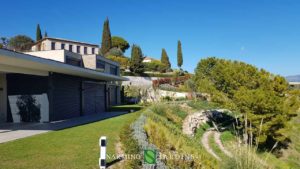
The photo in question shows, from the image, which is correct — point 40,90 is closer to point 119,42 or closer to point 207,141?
point 207,141

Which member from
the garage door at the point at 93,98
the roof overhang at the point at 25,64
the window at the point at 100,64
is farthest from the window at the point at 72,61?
the roof overhang at the point at 25,64

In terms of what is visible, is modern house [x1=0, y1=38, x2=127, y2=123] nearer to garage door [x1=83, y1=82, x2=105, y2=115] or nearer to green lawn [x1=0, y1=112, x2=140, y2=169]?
garage door [x1=83, y1=82, x2=105, y2=115]

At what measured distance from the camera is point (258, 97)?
46.9ft

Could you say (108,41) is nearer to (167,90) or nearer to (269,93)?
(167,90)

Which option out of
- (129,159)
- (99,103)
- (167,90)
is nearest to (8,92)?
(99,103)

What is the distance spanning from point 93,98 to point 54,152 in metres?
13.9

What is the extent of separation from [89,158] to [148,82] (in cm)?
3606

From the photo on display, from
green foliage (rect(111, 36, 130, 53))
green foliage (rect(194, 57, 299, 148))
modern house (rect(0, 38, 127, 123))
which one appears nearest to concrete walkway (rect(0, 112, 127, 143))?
modern house (rect(0, 38, 127, 123))

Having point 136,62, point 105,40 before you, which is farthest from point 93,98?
point 105,40

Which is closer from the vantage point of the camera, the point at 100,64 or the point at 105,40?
the point at 100,64

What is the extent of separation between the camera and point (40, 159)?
5.73 meters

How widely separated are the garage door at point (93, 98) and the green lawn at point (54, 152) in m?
9.58

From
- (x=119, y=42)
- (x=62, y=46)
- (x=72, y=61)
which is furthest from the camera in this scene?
(x=119, y=42)

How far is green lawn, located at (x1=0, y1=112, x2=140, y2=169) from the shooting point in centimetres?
533
